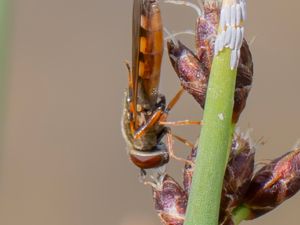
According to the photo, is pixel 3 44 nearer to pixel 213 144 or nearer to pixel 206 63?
pixel 206 63

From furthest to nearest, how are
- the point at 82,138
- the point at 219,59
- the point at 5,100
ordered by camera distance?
the point at 82,138
the point at 5,100
the point at 219,59

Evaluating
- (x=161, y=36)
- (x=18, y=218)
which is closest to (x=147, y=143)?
(x=161, y=36)

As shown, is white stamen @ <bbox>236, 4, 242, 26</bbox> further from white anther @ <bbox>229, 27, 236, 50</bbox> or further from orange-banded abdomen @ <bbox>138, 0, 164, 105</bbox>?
orange-banded abdomen @ <bbox>138, 0, 164, 105</bbox>

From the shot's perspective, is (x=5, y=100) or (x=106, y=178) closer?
(x=5, y=100)

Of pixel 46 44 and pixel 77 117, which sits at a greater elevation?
pixel 46 44

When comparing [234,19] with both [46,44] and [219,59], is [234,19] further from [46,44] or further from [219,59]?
[46,44]

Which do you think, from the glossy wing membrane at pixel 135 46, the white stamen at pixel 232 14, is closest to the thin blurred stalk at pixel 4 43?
the glossy wing membrane at pixel 135 46

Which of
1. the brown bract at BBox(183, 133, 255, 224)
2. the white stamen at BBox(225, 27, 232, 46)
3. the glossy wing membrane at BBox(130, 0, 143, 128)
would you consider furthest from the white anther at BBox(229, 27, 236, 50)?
the glossy wing membrane at BBox(130, 0, 143, 128)
